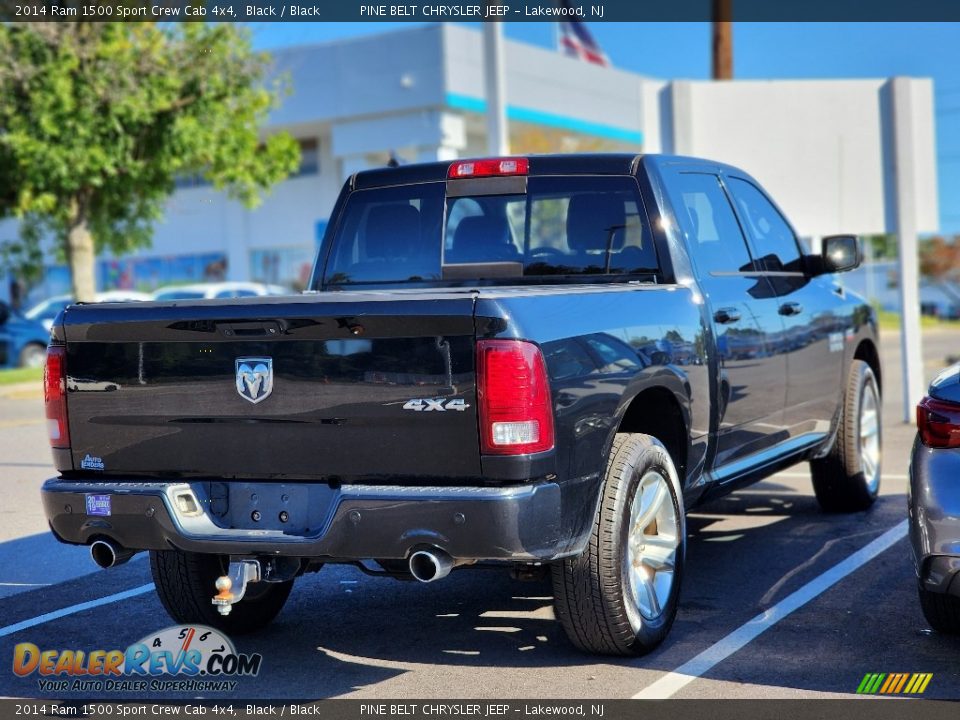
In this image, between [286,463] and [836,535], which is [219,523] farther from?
[836,535]

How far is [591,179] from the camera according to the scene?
20.3ft

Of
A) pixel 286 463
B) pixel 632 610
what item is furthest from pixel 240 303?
pixel 632 610

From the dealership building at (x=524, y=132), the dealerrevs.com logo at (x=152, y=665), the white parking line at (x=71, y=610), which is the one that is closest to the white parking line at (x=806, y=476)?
the dealership building at (x=524, y=132)

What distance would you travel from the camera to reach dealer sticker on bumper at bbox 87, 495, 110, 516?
4785 mm

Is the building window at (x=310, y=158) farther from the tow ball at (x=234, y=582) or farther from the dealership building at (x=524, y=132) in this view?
the tow ball at (x=234, y=582)

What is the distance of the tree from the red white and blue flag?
67.7 feet

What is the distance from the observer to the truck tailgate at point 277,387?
4395 millimetres

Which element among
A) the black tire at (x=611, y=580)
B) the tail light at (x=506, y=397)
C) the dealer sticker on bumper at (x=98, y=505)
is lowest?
the black tire at (x=611, y=580)

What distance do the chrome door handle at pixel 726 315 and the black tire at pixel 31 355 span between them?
882 inches

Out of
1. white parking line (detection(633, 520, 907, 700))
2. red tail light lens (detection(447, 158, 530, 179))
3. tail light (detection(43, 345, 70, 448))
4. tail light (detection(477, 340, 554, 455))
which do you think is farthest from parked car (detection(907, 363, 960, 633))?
tail light (detection(43, 345, 70, 448))

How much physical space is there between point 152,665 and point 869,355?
5031mm

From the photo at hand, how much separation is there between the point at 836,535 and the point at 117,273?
4344 cm

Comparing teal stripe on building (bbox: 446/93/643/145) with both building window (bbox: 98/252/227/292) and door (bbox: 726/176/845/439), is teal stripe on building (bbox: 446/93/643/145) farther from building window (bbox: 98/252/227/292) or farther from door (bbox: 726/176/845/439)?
door (bbox: 726/176/845/439)

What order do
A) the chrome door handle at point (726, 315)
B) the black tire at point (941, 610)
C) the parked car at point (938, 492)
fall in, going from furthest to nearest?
the chrome door handle at point (726, 315) → the black tire at point (941, 610) → the parked car at point (938, 492)
